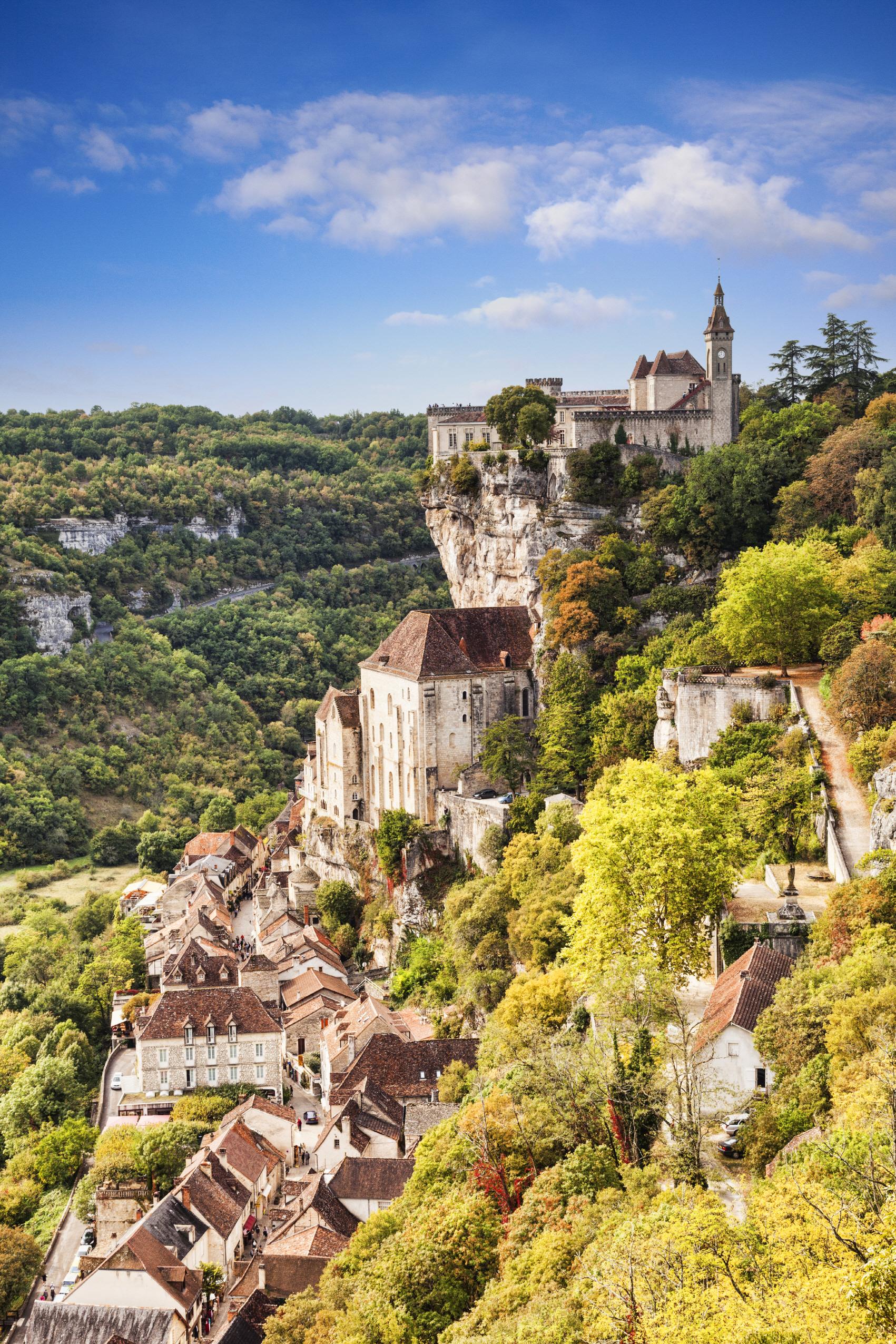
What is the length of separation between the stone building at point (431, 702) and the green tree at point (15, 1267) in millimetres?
22336

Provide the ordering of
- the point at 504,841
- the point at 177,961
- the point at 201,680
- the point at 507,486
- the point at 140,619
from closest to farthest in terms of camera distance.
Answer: the point at 504,841
the point at 177,961
the point at 507,486
the point at 201,680
the point at 140,619

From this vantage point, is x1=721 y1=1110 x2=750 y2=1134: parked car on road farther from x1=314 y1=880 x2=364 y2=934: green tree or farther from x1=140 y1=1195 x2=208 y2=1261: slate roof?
x1=314 y1=880 x2=364 y2=934: green tree

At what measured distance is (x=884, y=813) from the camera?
2770 centimetres

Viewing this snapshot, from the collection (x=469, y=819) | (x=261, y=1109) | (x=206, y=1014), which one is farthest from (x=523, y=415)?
(x=261, y=1109)

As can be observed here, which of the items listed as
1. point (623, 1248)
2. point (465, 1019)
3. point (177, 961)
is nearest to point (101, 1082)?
point (177, 961)

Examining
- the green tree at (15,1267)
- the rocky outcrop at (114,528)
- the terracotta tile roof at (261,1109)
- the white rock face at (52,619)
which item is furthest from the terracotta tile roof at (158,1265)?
the rocky outcrop at (114,528)

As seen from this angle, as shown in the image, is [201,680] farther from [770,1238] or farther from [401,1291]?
[770,1238]

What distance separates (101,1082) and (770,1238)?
40447 millimetres

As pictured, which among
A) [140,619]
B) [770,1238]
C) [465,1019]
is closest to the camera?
[770,1238]

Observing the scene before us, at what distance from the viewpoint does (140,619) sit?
10619 centimetres

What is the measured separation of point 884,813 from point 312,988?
28110 mm

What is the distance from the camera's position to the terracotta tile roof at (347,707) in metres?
58.9

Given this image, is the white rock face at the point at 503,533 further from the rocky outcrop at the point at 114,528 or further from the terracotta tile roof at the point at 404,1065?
the rocky outcrop at the point at 114,528

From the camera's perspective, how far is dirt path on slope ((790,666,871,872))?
2939 cm
